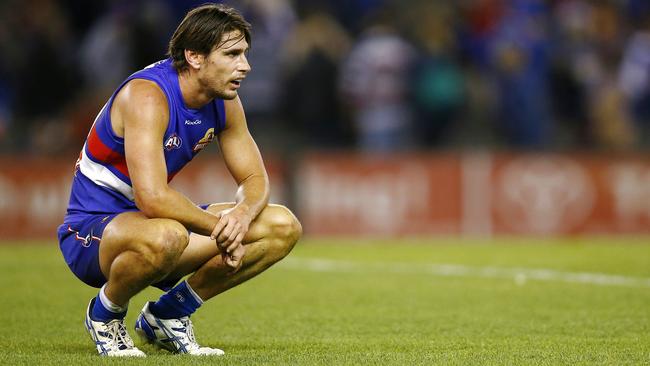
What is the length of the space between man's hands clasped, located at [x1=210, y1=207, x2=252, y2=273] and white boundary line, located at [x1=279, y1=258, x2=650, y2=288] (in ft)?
13.6

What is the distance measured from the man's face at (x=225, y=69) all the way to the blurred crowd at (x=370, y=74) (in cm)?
814

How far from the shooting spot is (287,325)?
7156mm

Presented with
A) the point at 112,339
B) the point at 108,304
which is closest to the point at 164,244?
the point at 108,304

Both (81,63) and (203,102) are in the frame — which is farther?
(81,63)

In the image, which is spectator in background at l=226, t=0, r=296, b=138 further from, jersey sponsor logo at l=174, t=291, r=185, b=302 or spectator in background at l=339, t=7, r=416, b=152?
jersey sponsor logo at l=174, t=291, r=185, b=302

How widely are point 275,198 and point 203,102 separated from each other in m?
7.91

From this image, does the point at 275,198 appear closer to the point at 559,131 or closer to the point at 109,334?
the point at 559,131

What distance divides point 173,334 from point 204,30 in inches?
61.8

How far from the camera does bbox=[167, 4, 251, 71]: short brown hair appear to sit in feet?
19.8

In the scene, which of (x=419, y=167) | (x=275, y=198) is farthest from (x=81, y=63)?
(x=419, y=167)

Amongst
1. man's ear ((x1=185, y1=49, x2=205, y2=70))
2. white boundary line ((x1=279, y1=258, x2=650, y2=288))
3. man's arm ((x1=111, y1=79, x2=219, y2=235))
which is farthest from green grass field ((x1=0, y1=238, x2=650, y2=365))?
man's ear ((x1=185, y1=49, x2=205, y2=70))

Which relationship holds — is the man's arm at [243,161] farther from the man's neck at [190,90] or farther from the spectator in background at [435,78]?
the spectator in background at [435,78]

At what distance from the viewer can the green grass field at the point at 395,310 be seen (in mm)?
5844

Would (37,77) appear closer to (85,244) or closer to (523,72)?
(523,72)
